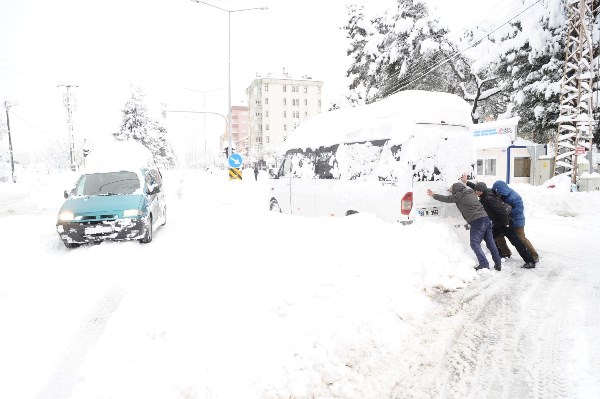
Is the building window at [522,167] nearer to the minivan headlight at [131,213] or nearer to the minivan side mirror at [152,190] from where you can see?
the minivan side mirror at [152,190]

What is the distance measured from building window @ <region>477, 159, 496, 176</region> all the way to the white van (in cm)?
1940

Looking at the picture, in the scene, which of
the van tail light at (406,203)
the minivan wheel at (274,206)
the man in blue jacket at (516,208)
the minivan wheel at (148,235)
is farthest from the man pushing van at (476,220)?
the minivan wheel at (148,235)

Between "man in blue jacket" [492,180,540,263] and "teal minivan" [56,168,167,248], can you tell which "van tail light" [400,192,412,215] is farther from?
"teal minivan" [56,168,167,248]

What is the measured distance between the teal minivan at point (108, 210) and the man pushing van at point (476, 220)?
6195mm

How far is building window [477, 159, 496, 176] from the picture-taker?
2431cm

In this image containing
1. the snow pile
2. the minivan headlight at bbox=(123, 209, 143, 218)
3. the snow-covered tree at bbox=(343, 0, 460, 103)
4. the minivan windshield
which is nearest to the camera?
the minivan headlight at bbox=(123, 209, 143, 218)

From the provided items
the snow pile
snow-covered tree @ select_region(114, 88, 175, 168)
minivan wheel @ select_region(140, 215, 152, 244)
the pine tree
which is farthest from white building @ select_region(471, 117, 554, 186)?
snow-covered tree @ select_region(114, 88, 175, 168)

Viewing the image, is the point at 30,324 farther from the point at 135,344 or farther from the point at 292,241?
the point at 292,241

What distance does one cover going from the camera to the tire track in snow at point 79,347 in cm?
302

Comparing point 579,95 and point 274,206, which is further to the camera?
point 579,95

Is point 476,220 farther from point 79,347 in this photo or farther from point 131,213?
point 131,213

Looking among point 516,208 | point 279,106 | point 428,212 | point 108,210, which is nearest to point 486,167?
point 516,208

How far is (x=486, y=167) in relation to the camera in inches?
982

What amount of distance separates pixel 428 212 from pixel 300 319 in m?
3.72
